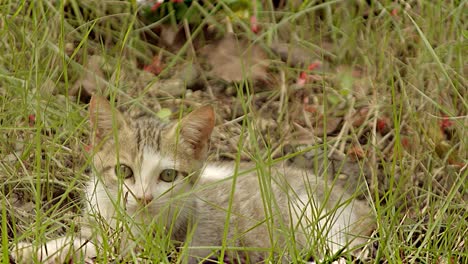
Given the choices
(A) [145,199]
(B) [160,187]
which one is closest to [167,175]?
(B) [160,187]

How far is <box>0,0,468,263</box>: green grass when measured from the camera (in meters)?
2.79

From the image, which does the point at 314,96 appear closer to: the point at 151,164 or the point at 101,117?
the point at 151,164

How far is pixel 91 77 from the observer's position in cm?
374

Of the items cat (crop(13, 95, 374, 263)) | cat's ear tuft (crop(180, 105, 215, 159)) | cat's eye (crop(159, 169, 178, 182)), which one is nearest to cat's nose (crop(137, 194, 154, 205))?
cat (crop(13, 95, 374, 263))

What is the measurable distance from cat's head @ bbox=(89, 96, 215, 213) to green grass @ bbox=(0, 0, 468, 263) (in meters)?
0.11

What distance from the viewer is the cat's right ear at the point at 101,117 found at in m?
2.61

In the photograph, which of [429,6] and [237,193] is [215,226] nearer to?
[237,193]

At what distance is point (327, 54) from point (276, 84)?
1.05 feet

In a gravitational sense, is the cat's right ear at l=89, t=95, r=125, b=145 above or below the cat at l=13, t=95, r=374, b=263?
above

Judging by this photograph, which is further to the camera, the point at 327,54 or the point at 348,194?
the point at 327,54

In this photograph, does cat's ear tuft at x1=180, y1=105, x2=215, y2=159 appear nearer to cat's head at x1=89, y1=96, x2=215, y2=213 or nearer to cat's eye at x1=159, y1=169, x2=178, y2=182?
cat's head at x1=89, y1=96, x2=215, y2=213

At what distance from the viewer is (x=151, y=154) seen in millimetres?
2803

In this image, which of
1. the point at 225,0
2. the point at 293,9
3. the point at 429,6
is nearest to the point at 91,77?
the point at 225,0

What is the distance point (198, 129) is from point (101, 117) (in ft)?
1.10
